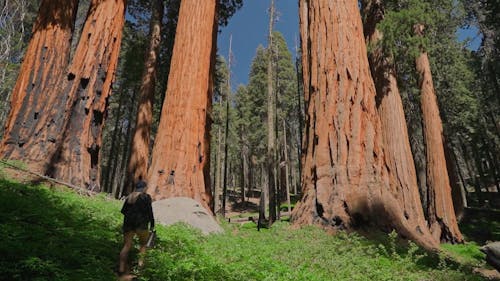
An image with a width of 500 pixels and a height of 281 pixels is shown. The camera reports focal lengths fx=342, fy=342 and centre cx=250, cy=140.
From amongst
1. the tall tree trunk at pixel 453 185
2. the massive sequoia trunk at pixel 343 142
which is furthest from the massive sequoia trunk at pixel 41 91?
the tall tree trunk at pixel 453 185

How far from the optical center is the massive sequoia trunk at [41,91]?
7.27 metres

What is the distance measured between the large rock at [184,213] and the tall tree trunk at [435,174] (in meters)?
8.52

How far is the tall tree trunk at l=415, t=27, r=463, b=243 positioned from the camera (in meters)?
12.1

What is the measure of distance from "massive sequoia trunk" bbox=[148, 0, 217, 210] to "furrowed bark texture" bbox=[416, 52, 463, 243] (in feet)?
27.7

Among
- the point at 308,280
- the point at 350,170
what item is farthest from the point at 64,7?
the point at 308,280

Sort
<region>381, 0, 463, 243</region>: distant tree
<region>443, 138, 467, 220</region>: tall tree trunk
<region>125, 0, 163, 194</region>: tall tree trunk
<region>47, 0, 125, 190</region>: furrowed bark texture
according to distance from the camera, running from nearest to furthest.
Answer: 1. <region>47, 0, 125, 190</region>: furrowed bark texture
2. <region>381, 0, 463, 243</region>: distant tree
3. <region>125, 0, 163, 194</region>: tall tree trunk
4. <region>443, 138, 467, 220</region>: tall tree trunk

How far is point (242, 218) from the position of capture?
27.1 metres

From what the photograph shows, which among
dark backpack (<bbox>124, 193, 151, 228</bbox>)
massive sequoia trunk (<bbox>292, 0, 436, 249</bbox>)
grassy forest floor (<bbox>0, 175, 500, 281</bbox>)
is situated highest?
massive sequoia trunk (<bbox>292, 0, 436, 249</bbox>)

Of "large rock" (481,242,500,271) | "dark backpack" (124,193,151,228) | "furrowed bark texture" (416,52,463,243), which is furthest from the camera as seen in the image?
"furrowed bark texture" (416,52,463,243)

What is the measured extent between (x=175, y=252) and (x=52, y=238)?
1.66m

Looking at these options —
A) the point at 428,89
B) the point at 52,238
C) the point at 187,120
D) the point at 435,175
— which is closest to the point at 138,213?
the point at 52,238

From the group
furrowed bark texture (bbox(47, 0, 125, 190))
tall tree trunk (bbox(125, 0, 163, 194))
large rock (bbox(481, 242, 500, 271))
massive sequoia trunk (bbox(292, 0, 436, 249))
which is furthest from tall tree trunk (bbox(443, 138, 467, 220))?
furrowed bark texture (bbox(47, 0, 125, 190))

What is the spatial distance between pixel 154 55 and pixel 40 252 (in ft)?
35.4

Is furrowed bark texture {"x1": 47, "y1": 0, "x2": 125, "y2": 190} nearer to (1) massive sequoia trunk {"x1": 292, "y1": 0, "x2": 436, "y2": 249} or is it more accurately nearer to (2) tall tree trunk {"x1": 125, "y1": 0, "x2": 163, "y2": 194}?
(2) tall tree trunk {"x1": 125, "y1": 0, "x2": 163, "y2": 194}
